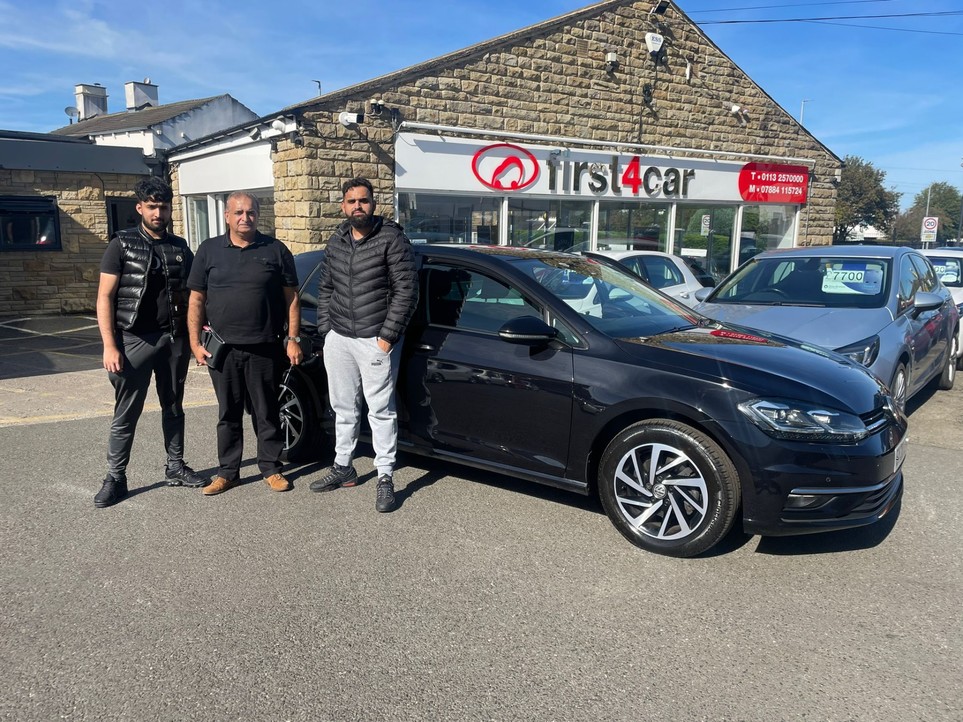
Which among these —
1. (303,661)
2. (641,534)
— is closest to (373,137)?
(641,534)

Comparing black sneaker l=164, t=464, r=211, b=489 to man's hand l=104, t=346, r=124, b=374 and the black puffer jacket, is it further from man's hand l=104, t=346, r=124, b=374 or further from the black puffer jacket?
the black puffer jacket

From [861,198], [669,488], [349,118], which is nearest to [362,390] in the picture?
[669,488]

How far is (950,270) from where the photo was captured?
10.5 metres

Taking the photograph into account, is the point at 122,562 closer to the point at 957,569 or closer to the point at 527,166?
the point at 957,569

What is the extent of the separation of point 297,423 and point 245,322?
40.0 inches

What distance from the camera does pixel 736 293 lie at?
6.85 m

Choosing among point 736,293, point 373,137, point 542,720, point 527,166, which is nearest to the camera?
point 542,720

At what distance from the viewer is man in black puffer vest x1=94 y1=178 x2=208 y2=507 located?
429 centimetres

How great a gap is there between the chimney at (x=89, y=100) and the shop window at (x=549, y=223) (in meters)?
17.9

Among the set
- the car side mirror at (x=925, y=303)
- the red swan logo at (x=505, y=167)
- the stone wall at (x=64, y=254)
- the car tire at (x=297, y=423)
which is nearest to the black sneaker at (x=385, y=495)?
the car tire at (x=297, y=423)

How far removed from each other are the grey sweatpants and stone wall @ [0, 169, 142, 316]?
37.0ft

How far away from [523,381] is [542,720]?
6.43 feet

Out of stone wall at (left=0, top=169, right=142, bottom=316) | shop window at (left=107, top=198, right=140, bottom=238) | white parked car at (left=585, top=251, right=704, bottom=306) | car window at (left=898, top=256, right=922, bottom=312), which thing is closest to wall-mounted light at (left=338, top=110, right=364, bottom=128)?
white parked car at (left=585, top=251, right=704, bottom=306)

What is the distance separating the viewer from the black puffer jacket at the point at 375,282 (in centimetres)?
430
